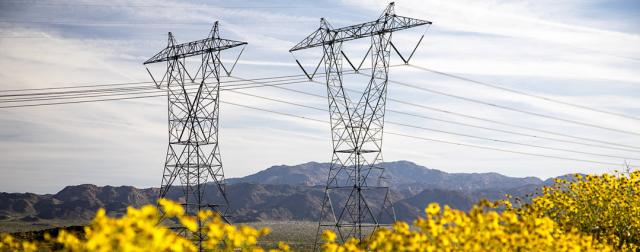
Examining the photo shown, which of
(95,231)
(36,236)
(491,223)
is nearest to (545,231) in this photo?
(491,223)

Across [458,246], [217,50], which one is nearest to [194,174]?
[217,50]

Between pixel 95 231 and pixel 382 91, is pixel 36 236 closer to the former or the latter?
pixel 382 91

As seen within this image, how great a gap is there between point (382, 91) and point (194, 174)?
14304 millimetres

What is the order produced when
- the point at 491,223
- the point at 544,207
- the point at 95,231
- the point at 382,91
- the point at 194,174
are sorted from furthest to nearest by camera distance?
the point at 194,174
the point at 382,91
the point at 544,207
the point at 491,223
the point at 95,231

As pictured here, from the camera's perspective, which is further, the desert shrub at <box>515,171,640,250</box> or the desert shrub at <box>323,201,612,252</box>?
the desert shrub at <box>515,171,640,250</box>

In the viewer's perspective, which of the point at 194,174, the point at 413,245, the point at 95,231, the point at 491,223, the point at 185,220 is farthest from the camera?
the point at 194,174

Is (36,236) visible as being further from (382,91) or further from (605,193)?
(605,193)

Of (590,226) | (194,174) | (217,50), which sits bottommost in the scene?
(590,226)

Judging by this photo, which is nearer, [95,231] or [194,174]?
[95,231]

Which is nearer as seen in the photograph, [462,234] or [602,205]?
[462,234]

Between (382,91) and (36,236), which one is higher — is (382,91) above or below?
above

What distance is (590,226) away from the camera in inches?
832

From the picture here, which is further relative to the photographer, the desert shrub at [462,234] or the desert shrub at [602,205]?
the desert shrub at [602,205]

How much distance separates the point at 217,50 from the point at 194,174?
902 centimetres
